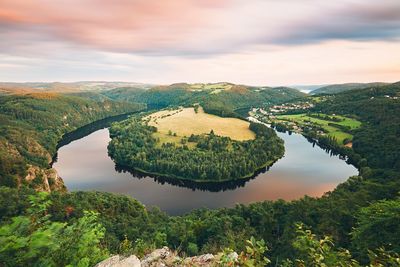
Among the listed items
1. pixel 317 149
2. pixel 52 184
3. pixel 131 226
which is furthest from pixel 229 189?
pixel 317 149

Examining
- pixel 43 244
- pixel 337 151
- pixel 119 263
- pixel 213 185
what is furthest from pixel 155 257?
pixel 337 151

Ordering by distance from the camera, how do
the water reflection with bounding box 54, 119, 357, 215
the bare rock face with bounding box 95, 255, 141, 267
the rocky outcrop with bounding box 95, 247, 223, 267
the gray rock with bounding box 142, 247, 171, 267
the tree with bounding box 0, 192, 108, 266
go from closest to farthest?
the tree with bounding box 0, 192, 108, 266
the bare rock face with bounding box 95, 255, 141, 267
the rocky outcrop with bounding box 95, 247, 223, 267
the gray rock with bounding box 142, 247, 171, 267
the water reflection with bounding box 54, 119, 357, 215

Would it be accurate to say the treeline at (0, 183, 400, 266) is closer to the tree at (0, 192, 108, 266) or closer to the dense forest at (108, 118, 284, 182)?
the tree at (0, 192, 108, 266)

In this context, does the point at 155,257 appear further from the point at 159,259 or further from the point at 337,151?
the point at 337,151

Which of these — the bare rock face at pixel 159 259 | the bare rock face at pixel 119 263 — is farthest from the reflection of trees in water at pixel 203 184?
the bare rock face at pixel 119 263

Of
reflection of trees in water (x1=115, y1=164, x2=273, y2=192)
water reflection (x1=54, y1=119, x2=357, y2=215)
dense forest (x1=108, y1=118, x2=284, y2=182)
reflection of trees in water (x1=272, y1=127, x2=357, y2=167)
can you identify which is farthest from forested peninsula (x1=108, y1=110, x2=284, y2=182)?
reflection of trees in water (x1=272, y1=127, x2=357, y2=167)

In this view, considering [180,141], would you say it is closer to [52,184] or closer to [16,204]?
[52,184]
